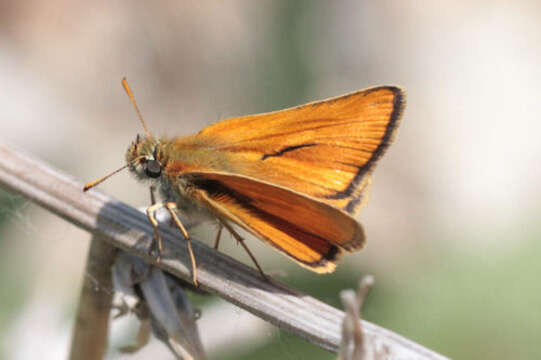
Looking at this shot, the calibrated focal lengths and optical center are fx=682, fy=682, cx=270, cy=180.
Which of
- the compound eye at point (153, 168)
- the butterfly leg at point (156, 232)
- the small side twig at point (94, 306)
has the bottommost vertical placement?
the small side twig at point (94, 306)

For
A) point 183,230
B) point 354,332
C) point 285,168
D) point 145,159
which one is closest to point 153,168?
point 145,159

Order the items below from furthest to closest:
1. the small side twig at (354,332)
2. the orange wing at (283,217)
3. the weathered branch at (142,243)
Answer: the orange wing at (283,217) < the weathered branch at (142,243) < the small side twig at (354,332)

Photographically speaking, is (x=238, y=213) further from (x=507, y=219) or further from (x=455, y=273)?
(x=507, y=219)

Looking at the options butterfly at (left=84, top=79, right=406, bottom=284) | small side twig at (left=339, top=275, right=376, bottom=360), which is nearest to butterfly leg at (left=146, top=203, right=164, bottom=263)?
butterfly at (left=84, top=79, right=406, bottom=284)

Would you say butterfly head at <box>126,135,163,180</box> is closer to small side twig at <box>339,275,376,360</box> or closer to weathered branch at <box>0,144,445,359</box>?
weathered branch at <box>0,144,445,359</box>

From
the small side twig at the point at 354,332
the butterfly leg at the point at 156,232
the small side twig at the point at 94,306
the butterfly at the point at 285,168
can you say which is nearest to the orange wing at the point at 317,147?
the butterfly at the point at 285,168

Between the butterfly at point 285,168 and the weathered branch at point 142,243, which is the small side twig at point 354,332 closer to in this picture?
the weathered branch at point 142,243

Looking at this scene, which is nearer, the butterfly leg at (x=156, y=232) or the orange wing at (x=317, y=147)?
the butterfly leg at (x=156, y=232)

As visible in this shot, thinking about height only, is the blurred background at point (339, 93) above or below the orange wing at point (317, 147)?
below
